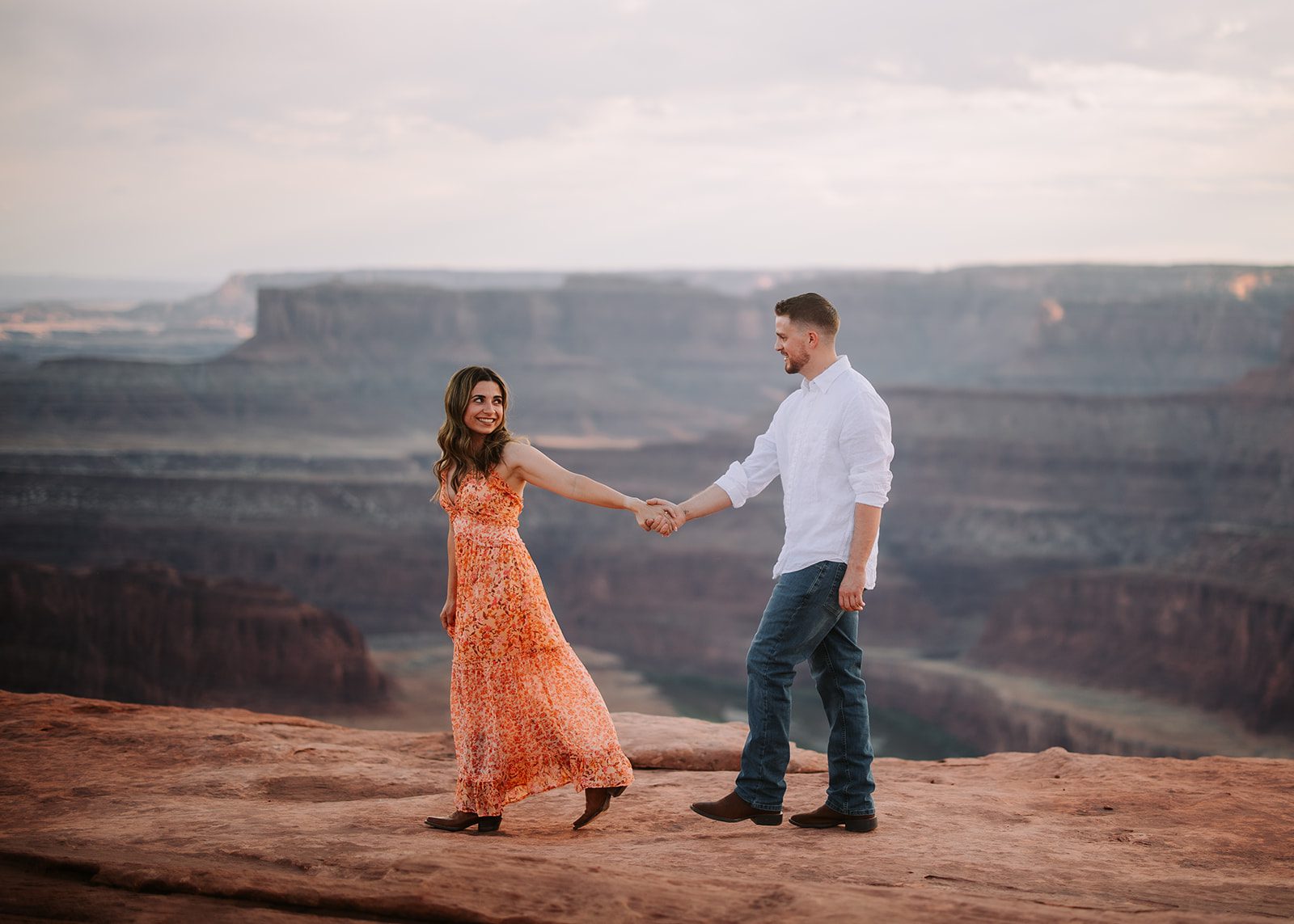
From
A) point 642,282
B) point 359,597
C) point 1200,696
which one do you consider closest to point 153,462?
point 359,597

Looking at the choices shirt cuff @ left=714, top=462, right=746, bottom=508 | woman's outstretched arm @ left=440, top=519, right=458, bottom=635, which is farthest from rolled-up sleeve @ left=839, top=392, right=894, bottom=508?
woman's outstretched arm @ left=440, top=519, right=458, bottom=635

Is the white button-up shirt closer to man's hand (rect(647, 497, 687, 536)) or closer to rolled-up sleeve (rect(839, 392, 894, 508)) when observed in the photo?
rolled-up sleeve (rect(839, 392, 894, 508))

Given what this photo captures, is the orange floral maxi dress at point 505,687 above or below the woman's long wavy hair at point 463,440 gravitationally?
below

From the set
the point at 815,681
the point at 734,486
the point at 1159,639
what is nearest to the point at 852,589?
the point at 815,681

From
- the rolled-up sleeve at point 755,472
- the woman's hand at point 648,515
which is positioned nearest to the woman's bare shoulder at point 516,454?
the woman's hand at point 648,515

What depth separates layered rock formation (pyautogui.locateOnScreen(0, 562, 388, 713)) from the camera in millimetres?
38094

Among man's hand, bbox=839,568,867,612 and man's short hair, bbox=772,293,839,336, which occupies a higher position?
man's short hair, bbox=772,293,839,336

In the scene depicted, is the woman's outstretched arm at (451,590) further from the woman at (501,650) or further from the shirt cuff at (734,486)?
the shirt cuff at (734,486)

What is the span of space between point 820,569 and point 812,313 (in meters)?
1.12

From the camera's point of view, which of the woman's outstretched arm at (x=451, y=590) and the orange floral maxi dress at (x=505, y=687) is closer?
the orange floral maxi dress at (x=505, y=687)

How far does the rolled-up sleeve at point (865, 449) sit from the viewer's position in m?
5.86

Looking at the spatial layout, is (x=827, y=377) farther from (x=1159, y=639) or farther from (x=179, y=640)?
(x=1159, y=639)

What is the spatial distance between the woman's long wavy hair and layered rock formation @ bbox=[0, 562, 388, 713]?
109 ft

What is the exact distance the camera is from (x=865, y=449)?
588cm
